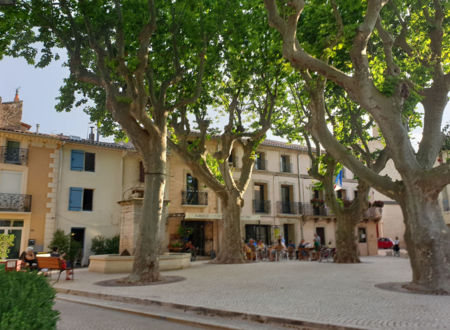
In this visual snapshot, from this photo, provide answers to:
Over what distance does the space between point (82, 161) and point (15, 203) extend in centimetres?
499

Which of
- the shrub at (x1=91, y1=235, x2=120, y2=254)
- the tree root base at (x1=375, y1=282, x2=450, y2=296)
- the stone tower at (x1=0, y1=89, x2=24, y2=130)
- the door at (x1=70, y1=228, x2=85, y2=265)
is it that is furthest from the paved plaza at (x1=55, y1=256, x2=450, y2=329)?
the stone tower at (x1=0, y1=89, x2=24, y2=130)

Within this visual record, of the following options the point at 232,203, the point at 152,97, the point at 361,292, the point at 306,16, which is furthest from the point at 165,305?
the point at 232,203

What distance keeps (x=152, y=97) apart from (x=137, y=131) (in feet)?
5.05

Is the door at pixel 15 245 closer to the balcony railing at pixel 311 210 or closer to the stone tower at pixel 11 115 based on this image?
the stone tower at pixel 11 115

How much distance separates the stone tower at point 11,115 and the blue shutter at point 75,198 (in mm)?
5622

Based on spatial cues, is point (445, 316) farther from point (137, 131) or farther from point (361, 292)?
point (137, 131)

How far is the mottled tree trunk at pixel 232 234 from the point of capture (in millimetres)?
18578

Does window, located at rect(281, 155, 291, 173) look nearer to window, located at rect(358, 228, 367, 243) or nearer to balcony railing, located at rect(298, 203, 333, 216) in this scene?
balcony railing, located at rect(298, 203, 333, 216)

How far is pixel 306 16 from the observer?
12.6 meters

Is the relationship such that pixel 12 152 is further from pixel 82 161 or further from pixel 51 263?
pixel 51 263

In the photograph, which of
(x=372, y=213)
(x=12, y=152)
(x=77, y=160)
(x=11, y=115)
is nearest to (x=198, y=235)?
(x=77, y=160)

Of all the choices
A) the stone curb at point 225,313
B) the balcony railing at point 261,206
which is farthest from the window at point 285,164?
the stone curb at point 225,313

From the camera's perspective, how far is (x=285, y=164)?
34.2 m

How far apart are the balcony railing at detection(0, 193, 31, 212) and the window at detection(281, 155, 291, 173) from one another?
20595 millimetres
